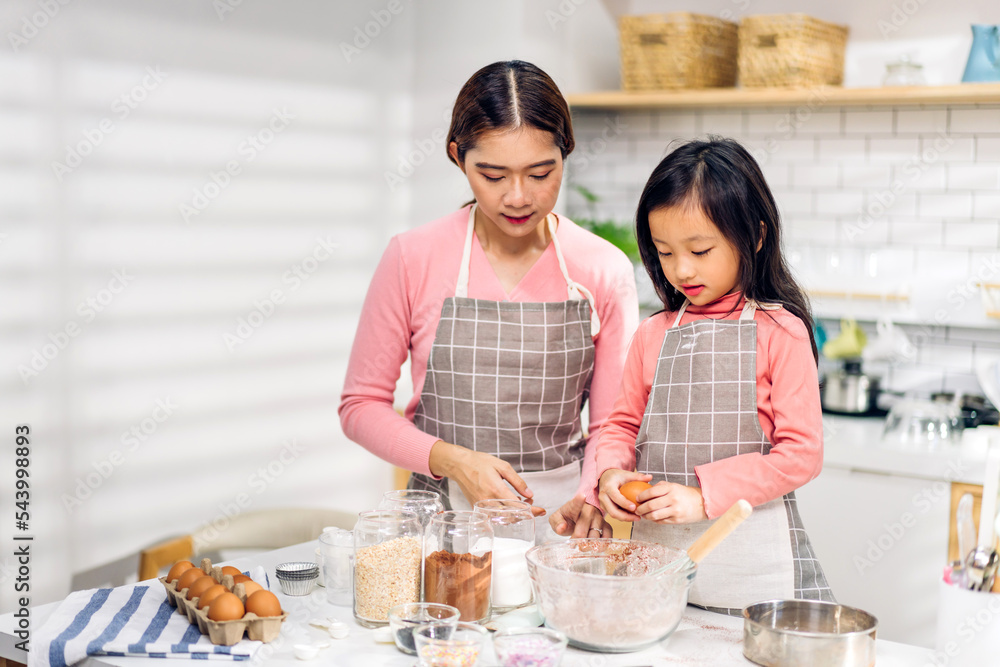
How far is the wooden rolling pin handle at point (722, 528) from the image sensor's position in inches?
47.2

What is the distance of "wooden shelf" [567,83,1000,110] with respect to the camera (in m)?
2.90

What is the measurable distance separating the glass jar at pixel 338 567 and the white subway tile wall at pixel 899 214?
235 centimetres

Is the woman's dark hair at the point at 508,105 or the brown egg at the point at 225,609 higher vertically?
the woman's dark hair at the point at 508,105

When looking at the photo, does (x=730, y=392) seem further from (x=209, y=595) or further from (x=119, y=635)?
(x=119, y=635)

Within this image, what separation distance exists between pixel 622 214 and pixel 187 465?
6.43ft

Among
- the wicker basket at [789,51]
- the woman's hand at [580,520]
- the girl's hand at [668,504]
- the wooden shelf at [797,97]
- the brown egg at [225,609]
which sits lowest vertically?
the brown egg at [225,609]

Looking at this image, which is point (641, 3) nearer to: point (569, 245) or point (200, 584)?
point (569, 245)

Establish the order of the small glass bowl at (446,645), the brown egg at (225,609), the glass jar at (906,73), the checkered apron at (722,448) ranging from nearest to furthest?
the small glass bowl at (446,645) → the brown egg at (225,609) → the checkered apron at (722,448) → the glass jar at (906,73)

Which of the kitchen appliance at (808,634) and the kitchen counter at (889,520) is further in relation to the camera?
the kitchen counter at (889,520)

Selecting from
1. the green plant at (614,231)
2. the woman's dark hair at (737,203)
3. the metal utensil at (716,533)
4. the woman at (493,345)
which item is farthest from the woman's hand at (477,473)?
the green plant at (614,231)

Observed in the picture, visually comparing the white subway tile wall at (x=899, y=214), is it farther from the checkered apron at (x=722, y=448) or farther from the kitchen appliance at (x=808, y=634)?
the kitchen appliance at (x=808, y=634)

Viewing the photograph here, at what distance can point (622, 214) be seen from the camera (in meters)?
3.83

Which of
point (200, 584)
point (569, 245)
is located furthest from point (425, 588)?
point (569, 245)

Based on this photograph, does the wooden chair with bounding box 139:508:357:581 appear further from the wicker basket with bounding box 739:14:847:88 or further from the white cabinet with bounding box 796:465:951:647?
the wicker basket with bounding box 739:14:847:88
